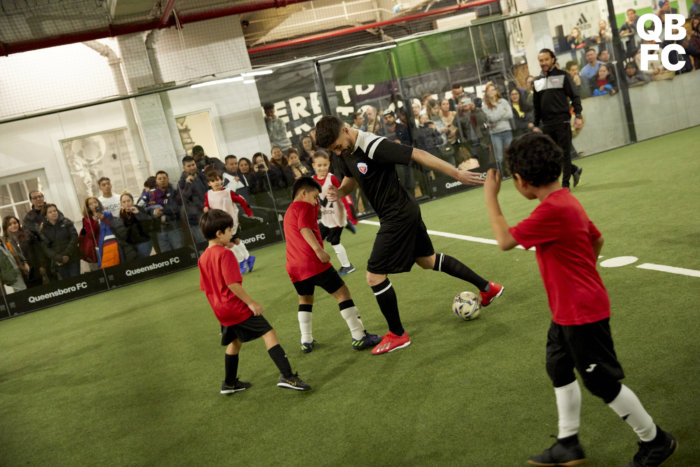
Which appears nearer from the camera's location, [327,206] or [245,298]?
[245,298]

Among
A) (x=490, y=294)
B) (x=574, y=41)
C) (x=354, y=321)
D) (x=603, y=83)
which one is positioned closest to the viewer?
(x=354, y=321)

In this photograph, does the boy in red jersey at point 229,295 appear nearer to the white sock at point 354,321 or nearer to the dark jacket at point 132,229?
the white sock at point 354,321

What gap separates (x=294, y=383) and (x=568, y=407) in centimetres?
219

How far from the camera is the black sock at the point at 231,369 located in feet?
15.3

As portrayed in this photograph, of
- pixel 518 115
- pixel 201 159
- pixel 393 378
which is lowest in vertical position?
pixel 393 378

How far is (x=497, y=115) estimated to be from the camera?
1354 centimetres

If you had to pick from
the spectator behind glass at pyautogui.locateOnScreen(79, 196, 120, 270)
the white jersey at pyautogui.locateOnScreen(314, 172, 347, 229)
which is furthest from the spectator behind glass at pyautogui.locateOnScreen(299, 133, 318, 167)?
the white jersey at pyautogui.locateOnScreen(314, 172, 347, 229)

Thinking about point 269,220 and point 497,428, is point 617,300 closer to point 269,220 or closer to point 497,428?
point 497,428

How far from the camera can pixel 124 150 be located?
1155 centimetres

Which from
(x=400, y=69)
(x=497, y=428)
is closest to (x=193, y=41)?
(x=400, y=69)

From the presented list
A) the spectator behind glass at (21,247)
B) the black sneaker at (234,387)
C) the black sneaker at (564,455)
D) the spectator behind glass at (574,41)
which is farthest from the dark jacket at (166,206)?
the black sneaker at (564,455)

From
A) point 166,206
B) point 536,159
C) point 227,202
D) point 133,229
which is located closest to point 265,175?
point 166,206

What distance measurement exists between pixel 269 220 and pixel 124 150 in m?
3.02

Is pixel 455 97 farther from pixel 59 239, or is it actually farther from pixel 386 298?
pixel 386 298
